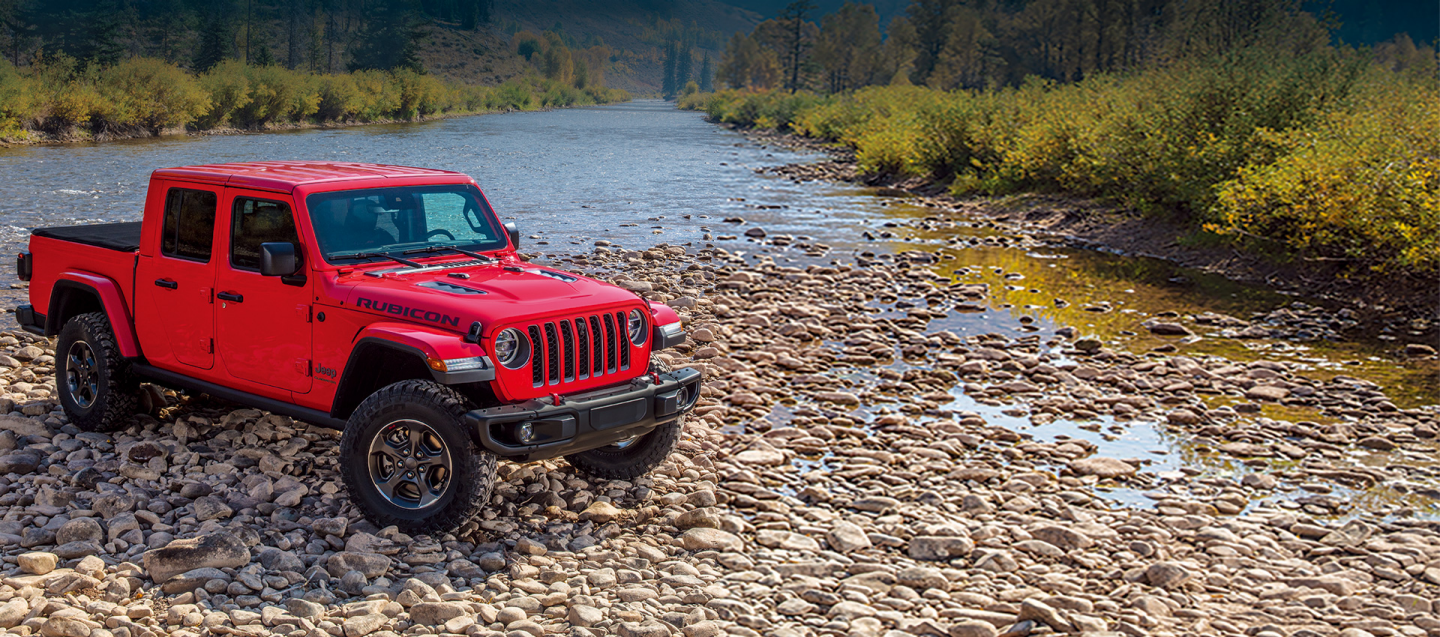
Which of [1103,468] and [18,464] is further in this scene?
[1103,468]

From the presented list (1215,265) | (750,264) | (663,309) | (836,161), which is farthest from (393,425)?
(836,161)

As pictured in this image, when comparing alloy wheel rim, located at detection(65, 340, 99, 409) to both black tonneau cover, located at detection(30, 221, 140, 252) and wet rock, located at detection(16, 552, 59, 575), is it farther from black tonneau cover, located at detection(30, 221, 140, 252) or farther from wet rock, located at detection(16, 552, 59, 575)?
wet rock, located at detection(16, 552, 59, 575)

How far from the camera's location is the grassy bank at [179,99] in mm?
43219

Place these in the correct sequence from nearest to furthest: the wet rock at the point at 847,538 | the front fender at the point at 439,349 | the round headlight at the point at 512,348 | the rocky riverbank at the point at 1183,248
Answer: the front fender at the point at 439,349 → the round headlight at the point at 512,348 → the wet rock at the point at 847,538 → the rocky riverbank at the point at 1183,248

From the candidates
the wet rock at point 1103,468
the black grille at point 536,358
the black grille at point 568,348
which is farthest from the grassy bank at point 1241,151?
the black grille at point 536,358

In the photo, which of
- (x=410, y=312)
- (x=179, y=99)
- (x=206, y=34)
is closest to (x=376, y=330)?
(x=410, y=312)

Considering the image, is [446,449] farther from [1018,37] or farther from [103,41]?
[1018,37]

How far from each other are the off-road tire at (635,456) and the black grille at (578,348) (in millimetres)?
625

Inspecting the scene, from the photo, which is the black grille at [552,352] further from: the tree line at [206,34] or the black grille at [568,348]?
the tree line at [206,34]

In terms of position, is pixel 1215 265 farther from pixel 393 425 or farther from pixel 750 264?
pixel 393 425

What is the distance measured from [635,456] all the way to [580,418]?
1.28 metres

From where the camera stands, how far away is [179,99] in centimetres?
5178

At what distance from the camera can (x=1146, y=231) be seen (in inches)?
837

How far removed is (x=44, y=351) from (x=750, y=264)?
1044 cm
